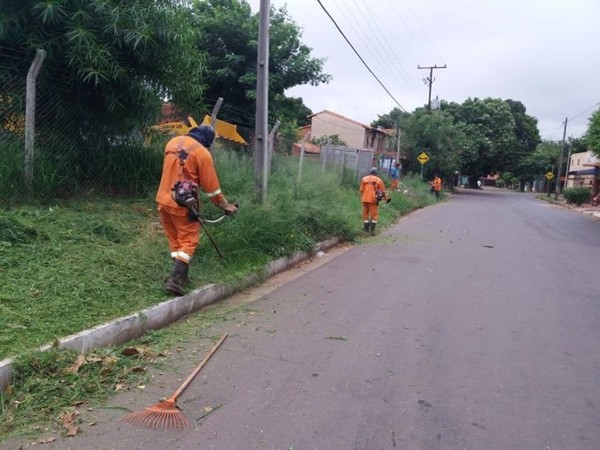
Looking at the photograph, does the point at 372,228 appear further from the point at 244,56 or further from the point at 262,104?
the point at 244,56

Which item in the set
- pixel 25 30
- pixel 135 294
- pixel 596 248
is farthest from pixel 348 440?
pixel 596 248

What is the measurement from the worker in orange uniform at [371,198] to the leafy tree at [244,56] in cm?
605

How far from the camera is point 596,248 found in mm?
12133

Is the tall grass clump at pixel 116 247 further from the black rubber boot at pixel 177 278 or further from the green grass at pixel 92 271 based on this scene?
the black rubber boot at pixel 177 278

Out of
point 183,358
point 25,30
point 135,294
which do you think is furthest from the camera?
point 25,30

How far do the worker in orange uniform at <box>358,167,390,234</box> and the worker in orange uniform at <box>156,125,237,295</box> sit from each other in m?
7.12

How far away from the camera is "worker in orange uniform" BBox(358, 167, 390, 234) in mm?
12312

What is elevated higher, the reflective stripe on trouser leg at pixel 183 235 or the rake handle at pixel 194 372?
the reflective stripe on trouser leg at pixel 183 235

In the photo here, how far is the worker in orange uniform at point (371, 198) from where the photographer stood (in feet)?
40.4

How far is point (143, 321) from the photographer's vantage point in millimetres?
4535

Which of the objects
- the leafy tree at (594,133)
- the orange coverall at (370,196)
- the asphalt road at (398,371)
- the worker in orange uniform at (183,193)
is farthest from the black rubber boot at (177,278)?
the leafy tree at (594,133)

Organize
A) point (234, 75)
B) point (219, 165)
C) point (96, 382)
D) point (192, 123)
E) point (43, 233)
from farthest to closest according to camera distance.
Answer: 1. point (234, 75)
2. point (219, 165)
3. point (192, 123)
4. point (43, 233)
5. point (96, 382)

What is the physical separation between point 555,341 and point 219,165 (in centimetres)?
668

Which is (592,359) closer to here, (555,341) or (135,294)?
(555,341)
